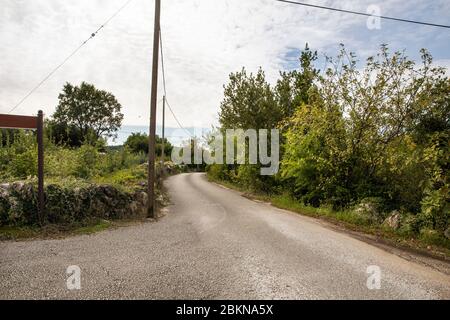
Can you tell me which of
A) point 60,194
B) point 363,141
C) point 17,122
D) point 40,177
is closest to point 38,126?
point 17,122

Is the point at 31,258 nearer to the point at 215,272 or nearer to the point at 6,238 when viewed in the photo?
the point at 6,238

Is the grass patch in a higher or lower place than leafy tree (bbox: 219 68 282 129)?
lower

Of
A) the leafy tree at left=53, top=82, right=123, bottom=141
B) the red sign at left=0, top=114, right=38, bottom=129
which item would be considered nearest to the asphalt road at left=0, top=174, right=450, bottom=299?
the red sign at left=0, top=114, right=38, bottom=129

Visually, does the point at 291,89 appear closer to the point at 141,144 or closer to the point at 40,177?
the point at 40,177

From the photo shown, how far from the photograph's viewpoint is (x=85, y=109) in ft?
163

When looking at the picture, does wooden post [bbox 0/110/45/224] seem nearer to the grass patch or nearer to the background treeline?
the grass patch

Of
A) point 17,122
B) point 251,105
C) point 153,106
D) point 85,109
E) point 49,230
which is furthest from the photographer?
point 85,109

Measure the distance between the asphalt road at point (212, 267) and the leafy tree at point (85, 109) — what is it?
45.3 meters

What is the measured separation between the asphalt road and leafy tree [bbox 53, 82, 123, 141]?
45.3 m

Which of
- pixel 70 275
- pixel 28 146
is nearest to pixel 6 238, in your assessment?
pixel 70 275

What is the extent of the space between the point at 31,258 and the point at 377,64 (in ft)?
40.5

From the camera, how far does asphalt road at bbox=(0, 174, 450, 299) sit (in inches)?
176

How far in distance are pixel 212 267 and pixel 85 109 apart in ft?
167

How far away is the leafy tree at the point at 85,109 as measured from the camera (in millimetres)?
48469
